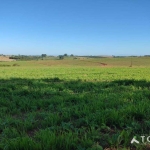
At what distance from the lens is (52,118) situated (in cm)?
540

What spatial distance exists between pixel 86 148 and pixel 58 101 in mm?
Result: 4679

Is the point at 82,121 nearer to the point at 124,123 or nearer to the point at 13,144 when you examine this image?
the point at 124,123

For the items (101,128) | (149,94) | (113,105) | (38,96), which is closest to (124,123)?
(101,128)

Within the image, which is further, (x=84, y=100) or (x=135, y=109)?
(x=84, y=100)

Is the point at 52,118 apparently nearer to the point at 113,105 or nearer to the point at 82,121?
the point at 82,121

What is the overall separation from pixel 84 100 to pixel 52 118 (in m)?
3.04

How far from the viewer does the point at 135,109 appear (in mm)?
5648

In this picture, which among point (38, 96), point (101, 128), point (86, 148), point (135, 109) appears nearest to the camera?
point (86, 148)

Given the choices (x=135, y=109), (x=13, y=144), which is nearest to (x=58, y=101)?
(x=135, y=109)

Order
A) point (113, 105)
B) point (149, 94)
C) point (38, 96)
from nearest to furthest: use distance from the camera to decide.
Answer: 1. point (113, 105)
2. point (149, 94)
3. point (38, 96)

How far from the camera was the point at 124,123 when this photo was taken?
16.0ft

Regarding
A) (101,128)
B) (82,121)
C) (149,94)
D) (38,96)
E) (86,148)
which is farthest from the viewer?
(38,96)

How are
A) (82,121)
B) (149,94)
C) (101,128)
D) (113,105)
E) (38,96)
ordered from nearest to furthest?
(101,128) → (82,121) → (113,105) → (149,94) → (38,96)

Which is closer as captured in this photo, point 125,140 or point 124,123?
point 125,140
